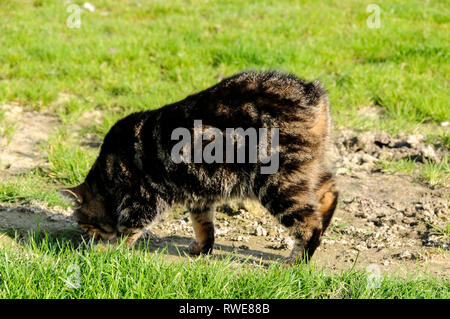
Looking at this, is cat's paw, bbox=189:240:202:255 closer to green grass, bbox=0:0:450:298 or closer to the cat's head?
green grass, bbox=0:0:450:298

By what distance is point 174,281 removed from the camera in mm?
2713

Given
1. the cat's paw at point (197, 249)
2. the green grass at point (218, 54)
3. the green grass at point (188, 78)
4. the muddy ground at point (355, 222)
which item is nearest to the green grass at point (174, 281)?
the green grass at point (188, 78)

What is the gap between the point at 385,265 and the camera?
332cm

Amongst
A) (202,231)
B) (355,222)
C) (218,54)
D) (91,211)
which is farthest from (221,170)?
(218,54)

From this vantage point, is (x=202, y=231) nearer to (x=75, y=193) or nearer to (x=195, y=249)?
(x=195, y=249)

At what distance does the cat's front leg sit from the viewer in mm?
3678

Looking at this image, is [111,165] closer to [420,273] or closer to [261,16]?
[420,273]

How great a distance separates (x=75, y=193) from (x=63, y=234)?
338 millimetres

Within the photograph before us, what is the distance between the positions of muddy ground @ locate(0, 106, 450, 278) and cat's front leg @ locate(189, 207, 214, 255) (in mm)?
104

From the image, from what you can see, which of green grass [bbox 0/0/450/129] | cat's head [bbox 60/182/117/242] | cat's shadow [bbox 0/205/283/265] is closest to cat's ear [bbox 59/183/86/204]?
cat's head [bbox 60/182/117/242]

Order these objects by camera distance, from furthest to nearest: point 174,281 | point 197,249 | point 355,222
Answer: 1. point 355,222
2. point 197,249
3. point 174,281

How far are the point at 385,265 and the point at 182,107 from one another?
1.70 m

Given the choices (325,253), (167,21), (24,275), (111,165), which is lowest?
(325,253)
